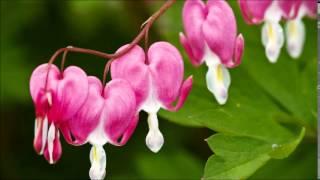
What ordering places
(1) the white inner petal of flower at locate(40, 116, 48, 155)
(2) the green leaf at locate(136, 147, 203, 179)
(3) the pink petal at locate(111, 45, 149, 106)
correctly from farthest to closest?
(2) the green leaf at locate(136, 147, 203, 179)
(3) the pink petal at locate(111, 45, 149, 106)
(1) the white inner petal of flower at locate(40, 116, 48, 155)

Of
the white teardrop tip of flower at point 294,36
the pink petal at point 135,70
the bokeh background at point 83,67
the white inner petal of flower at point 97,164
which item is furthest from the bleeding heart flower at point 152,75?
the bokeh background at point 83,67

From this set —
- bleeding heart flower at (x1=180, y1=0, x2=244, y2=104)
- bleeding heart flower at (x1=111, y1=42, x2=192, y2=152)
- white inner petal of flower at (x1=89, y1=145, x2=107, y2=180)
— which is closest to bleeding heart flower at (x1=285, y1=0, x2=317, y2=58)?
bleeding heart flower at (x1=180, y1=0, x2=244, y2=104)

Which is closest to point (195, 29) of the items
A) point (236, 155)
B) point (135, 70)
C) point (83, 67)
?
point (135, 70)

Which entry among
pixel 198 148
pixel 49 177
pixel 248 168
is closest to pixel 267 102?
pixel 248 168

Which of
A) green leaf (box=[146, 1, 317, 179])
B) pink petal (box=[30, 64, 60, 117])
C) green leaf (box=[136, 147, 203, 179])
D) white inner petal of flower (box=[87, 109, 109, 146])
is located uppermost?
pink petal (box=[30, 64, 60, 117])

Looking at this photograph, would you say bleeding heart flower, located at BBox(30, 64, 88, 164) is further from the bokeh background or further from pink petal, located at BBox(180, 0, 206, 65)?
the bokeh background

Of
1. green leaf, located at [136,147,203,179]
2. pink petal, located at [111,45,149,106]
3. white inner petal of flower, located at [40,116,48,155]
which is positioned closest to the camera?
white inner petal of flower, located at [40,116,48,155]

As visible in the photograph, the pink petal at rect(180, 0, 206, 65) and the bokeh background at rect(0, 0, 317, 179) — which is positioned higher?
the pink petal at rect(180, 0, 206, 65)
